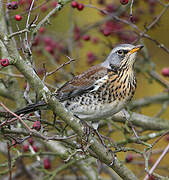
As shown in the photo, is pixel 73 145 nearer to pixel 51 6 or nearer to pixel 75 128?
pixel 75 128

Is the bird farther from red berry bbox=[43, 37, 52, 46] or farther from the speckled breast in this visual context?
red berry bbox=[43, 37, 52, 46]

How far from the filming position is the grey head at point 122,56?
11.1 ft

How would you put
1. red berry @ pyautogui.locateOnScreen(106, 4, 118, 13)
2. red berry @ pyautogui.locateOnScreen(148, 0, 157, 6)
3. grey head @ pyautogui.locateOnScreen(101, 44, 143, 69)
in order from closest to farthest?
grey head @ pyautogui.locateOnScreen(101, 44, 143, 69)
red berry @ pyautogui.locateOnScreen(148, 0, 157, 6)
red berry @ pyautogui.locateOnScreen(106, 4, 118, 13)

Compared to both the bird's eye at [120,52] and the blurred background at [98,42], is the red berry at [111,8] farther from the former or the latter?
the bird's eye at [120,52]

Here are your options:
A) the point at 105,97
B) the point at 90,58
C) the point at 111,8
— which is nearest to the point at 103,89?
the point at 105,97

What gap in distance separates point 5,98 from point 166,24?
270 centimetres

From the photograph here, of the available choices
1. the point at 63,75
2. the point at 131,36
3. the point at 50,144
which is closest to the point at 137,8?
the point at 131,36

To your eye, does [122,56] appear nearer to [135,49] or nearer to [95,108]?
[135,49]

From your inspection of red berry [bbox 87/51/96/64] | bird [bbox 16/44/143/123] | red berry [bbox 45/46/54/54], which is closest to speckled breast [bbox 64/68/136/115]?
bird [bbox 16/44/143/123]

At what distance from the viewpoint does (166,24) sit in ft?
18.0

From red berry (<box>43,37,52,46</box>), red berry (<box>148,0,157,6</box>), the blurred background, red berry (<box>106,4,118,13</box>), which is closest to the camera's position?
the blurred background

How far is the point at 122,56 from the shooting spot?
11.3 ft

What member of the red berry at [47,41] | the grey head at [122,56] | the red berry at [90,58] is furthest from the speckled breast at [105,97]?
the red berry at [47,41]

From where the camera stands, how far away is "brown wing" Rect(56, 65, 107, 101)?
328 cm
